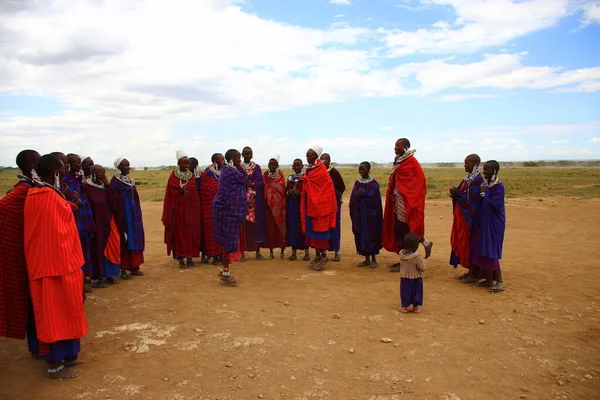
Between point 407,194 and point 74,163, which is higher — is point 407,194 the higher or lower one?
the lower one

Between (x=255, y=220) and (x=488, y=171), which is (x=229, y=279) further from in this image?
(x=488, y=171)

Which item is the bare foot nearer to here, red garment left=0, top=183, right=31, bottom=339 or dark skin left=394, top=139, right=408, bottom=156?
red garment left=0, top=183, right=31, bottom=339

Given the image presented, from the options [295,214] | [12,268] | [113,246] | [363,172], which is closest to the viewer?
[12,268]

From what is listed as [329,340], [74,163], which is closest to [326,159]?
[74,163]

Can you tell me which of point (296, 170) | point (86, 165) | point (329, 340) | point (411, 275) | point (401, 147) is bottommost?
point (329, 340)

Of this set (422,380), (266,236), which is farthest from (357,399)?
(266,236)

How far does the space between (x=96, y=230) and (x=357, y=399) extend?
5273mm

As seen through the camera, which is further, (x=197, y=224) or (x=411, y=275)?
(x=197, y=224)

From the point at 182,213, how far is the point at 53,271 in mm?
4642

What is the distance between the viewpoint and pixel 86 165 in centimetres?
754

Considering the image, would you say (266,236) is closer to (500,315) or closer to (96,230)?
(96,230)

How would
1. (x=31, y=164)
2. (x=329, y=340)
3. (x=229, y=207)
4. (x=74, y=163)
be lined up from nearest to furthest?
(x=31, y=164)
(x=329, y=340)
(x=74, y=163)
(x=229, y=207)

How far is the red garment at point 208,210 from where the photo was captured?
8.86 metres

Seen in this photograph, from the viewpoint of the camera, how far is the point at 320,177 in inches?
333
